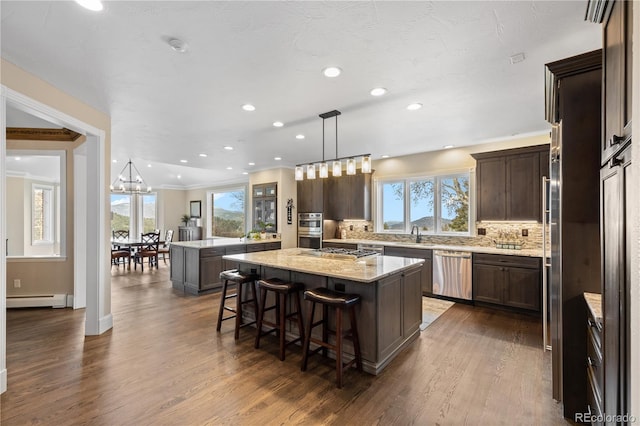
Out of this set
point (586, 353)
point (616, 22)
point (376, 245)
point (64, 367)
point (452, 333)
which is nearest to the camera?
point (616, 22)

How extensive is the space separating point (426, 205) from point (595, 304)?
4326 mm

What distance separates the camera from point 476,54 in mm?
2264

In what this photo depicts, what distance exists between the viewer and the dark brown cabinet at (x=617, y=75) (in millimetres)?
961

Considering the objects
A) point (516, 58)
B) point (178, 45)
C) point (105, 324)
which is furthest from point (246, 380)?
point (516, 58)

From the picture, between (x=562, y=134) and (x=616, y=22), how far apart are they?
0.97m

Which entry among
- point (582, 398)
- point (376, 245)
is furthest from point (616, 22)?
point (376, 245)

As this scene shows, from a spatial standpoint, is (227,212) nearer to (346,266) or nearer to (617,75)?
(346,266)

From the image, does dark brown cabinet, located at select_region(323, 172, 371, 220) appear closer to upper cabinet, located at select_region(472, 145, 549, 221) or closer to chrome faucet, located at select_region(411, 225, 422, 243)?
chrome faucet, located at select_region(411, 225, 422, 243)

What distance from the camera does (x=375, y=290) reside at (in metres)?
2.68

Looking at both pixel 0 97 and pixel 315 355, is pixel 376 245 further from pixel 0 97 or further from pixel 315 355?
pixel 0 97

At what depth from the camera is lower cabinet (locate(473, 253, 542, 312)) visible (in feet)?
13.5

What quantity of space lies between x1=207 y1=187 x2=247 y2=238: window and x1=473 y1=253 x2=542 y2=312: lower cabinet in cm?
723

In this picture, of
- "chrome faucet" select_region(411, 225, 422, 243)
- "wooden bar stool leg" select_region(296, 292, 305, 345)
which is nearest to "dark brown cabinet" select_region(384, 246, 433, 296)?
"chrome faucet" select_region(411, 225, 422, 243)

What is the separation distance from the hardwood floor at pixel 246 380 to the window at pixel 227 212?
20.6ft
